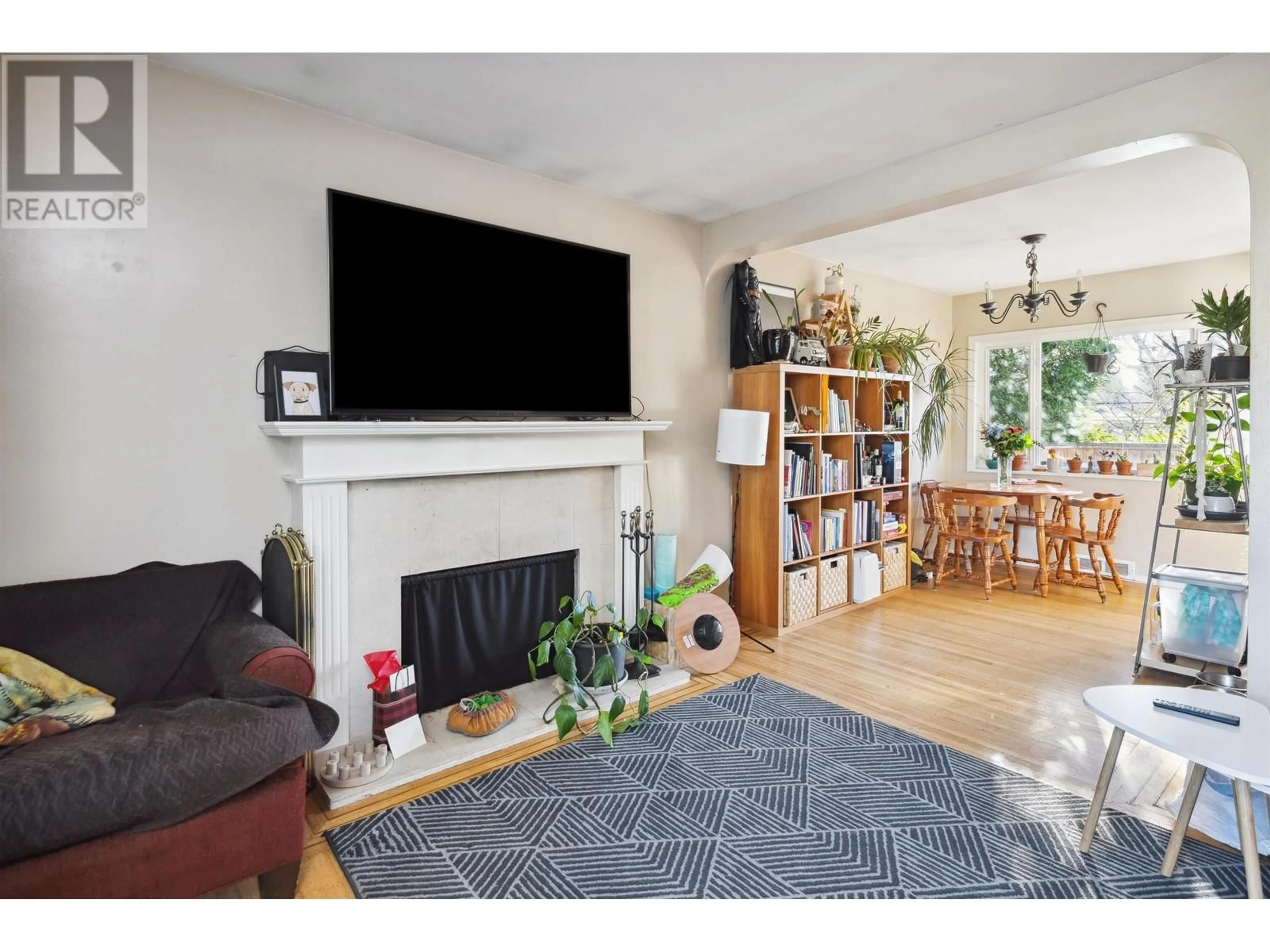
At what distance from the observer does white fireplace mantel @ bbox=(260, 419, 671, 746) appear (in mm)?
2322

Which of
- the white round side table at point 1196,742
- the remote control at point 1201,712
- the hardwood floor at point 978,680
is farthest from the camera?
the hardwood floor at point 978,680

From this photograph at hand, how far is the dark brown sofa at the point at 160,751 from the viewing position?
137cm

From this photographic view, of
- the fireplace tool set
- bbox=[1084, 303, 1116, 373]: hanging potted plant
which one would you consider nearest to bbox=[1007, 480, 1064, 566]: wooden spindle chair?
bbox=[1084, 303, 1116, 373]: hanging potted plant

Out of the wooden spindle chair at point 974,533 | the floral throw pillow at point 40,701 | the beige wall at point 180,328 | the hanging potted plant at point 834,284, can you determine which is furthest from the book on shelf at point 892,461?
the floral throw pillow at point 40,701

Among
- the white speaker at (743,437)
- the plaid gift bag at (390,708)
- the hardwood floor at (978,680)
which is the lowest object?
the hardwood floor at (978,680)

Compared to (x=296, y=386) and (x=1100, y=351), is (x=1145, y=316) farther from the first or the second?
(x=296, y=386)

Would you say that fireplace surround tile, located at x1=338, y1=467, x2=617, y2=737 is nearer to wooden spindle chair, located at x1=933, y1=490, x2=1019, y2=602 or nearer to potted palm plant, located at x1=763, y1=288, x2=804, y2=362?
potted palm plant, located at x1=763, y1=288, x2=804, y2=362

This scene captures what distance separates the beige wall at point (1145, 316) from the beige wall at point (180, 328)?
4769mm

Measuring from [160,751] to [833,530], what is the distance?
3.65 metres

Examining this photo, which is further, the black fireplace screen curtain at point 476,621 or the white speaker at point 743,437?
the white speaker at point 743,437

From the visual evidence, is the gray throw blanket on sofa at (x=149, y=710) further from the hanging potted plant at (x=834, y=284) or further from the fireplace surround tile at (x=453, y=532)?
the hanging potted plant at (x=834, y=284)

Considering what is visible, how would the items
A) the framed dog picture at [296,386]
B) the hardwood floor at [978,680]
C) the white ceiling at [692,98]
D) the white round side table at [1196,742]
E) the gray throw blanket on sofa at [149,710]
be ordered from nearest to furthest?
the gray throw blanket on sofa at [149,710] < the white round side table at [1196,742] < the white ceiling at [692,98] < the hardwood floor at [978,680] < the framed dog picture at [296,386]

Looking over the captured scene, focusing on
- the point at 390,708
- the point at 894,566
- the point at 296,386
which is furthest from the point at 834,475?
the point at 296,386
